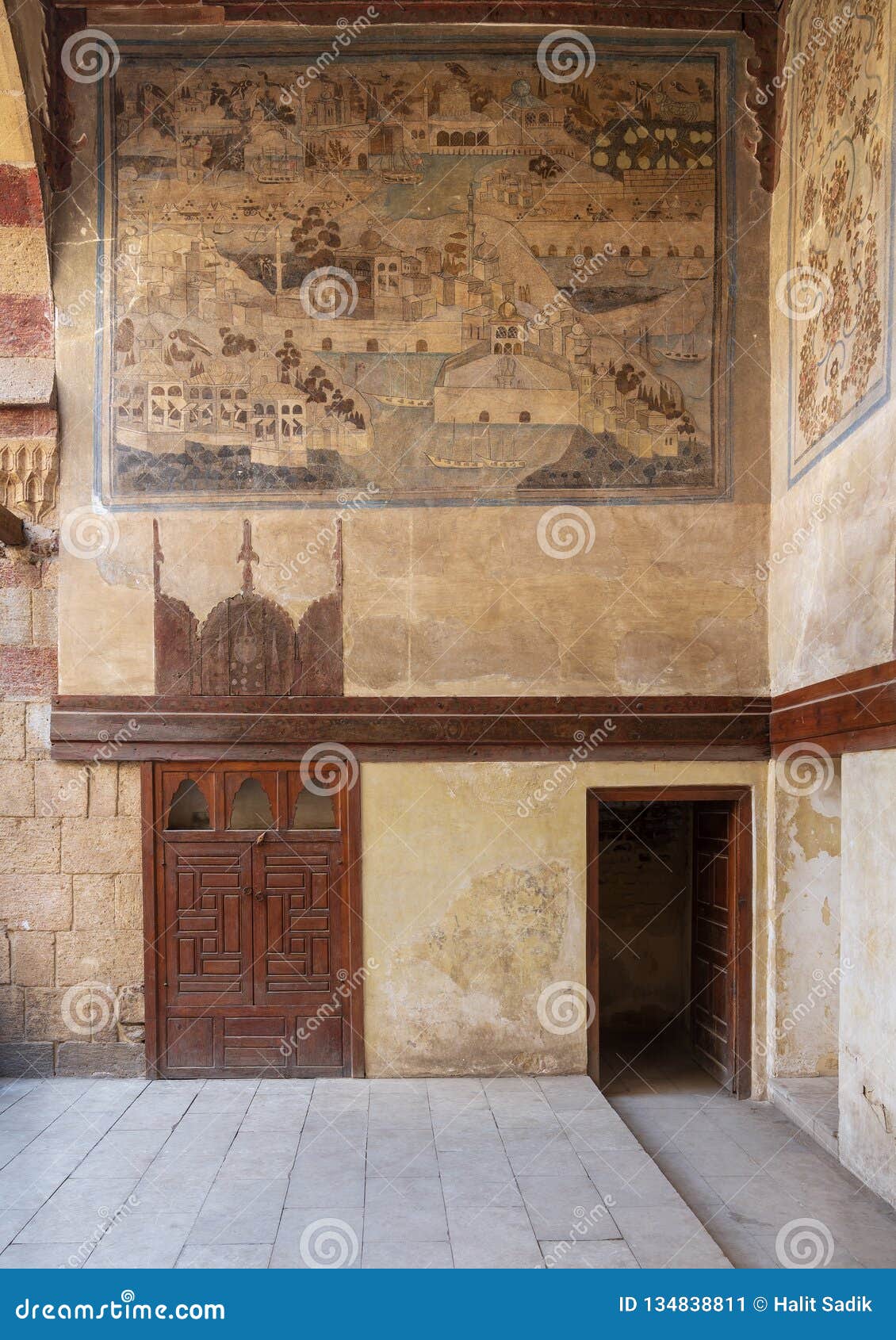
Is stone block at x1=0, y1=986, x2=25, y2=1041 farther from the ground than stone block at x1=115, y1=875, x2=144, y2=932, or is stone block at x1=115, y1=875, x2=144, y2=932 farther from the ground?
stone block at x1=115, y1=875, x2=144, y2=932

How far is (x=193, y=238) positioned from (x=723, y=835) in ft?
16.4

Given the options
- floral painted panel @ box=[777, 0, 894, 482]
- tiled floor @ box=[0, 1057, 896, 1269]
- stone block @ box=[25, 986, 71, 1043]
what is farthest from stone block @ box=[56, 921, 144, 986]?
floral painted panel @ box=[777, 0, 894, 482]

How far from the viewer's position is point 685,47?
6262 millimetres

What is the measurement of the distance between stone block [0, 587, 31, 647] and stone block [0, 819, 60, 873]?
110 centimetres

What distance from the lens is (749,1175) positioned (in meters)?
5.00

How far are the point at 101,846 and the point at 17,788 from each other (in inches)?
24.7

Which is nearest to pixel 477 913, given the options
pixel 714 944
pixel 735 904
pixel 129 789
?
pixel 735 904

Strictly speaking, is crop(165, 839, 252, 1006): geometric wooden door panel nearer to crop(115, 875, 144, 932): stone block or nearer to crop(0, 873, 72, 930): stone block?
crop(115, 875, 144, 932): stone block

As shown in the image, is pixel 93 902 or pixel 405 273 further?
pixel 405 273

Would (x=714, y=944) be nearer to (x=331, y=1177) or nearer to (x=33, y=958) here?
(x=331, y=1177)

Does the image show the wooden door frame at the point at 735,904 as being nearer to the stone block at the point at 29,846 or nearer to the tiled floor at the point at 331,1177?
the tiled floor at the point at 331,1177

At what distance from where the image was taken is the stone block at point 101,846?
609cm

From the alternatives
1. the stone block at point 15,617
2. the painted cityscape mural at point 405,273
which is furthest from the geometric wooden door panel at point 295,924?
the painted cityscape mural at point 405,273

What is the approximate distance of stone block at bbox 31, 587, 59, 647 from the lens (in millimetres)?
6160
